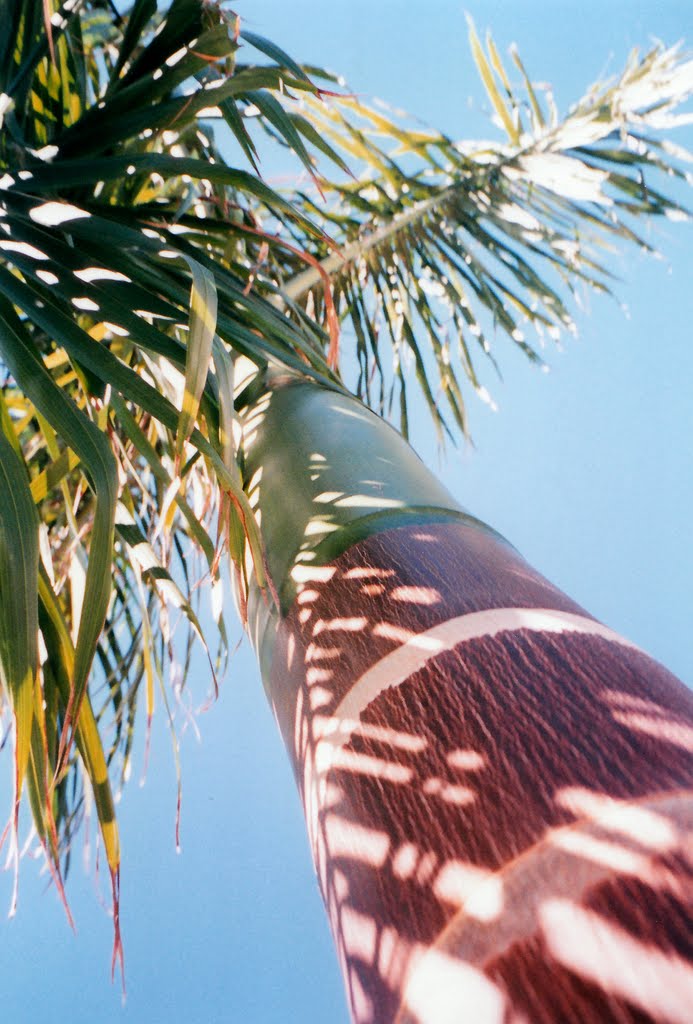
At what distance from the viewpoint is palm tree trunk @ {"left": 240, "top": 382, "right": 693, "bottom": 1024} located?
9.6 inches

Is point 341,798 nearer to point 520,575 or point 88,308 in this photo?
point 520,575

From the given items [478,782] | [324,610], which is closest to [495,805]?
[478,782]

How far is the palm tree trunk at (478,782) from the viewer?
0.80ft

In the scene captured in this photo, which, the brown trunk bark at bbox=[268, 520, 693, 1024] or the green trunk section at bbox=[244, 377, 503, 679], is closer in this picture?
the brown trunk bark at bbox=[268, 520, 693, 1024]

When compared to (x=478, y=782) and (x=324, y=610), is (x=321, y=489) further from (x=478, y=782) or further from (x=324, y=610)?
(x=478, y=782)

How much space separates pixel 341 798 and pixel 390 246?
4.39 ft

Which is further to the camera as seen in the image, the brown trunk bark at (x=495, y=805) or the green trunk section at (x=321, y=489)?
the green trunk section at (x=321, y=489)

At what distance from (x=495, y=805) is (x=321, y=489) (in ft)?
0.96

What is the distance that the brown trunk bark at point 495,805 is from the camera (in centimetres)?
24

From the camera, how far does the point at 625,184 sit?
1.61 m

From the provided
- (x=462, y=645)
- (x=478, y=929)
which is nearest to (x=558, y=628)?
(x=462, y=645)

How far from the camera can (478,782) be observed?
11.7 inches

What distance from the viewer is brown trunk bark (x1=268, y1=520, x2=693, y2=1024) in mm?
241

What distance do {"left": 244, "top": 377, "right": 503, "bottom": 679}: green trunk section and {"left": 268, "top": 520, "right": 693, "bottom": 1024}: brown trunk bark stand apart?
0.22 feet
